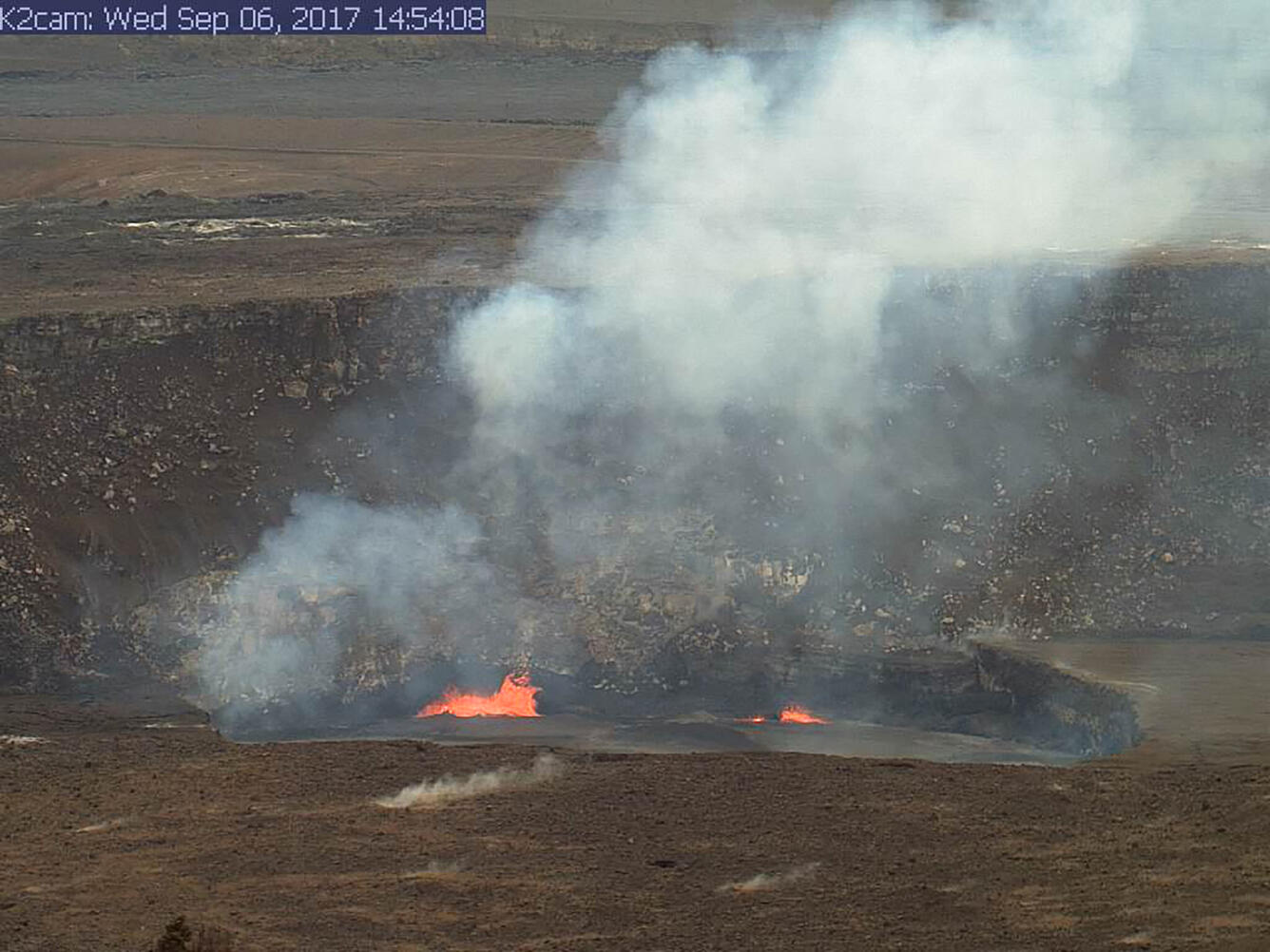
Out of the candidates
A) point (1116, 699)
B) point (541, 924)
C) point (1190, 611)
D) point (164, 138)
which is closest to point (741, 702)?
point (1116, 699)

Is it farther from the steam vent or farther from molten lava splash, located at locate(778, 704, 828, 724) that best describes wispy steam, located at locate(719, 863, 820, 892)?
molten lava splash, located at locate(778, 704, 828, 724)

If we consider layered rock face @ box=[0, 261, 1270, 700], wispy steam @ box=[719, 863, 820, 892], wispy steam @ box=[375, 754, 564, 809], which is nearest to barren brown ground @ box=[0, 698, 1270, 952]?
wispy steam @ box=[719, 863, 820, 892]

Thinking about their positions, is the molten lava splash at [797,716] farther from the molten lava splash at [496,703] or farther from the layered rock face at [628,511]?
the molten lava splash at [496,703]

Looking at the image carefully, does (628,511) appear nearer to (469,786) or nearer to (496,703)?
(496,703)

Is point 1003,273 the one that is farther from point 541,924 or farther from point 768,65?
point 541,924

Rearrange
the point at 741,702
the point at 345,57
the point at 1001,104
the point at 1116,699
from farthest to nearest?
the point at 345,57, the point at 1001,104, the point at 741,702, the point at 1116,699

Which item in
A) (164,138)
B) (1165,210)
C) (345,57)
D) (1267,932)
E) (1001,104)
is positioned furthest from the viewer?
(345,57)
